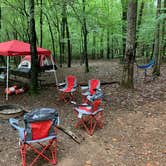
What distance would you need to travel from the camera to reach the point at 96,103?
16.2 feet

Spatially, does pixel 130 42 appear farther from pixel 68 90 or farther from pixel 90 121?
pixel 90 121

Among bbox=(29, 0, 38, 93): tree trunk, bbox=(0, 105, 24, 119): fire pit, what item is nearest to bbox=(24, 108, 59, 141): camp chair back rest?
bbox=(0, 105, 24, 119): fire pit

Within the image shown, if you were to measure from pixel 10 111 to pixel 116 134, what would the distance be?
286 cm

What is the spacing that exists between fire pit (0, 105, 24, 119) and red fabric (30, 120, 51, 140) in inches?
81.7

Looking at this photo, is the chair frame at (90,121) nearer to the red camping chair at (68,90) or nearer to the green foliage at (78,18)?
the red camping chair at (68,90)

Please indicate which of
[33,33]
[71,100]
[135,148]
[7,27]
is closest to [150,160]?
[135,148]

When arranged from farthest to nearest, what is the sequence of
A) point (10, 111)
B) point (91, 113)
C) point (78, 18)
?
point (78, 18)
point (10, 111)
point (91, 113)

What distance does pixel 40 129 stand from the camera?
3.56 m

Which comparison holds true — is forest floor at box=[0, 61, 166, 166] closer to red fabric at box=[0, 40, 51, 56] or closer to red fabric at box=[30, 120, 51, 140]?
red fabric at box=[30, 120, 51, 140]

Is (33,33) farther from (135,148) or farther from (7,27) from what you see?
(7,27)

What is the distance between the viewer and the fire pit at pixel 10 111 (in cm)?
534

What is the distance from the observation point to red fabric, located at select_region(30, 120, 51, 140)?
351 cm

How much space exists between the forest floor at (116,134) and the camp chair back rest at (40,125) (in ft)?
1.49

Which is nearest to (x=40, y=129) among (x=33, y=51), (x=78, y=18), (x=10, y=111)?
(x=10, y=111)
